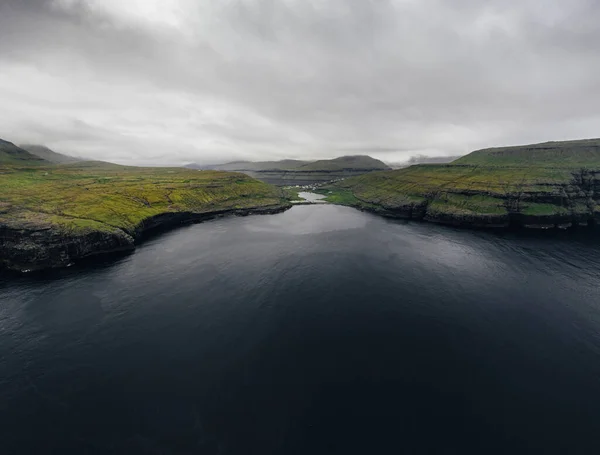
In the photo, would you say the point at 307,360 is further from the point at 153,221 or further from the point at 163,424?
the point at 153,221

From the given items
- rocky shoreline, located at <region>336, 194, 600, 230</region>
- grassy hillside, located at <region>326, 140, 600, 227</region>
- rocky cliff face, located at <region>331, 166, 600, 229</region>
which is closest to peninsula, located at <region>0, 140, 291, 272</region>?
grassy hillside, located at <region>326, 140, 600, 227</region>

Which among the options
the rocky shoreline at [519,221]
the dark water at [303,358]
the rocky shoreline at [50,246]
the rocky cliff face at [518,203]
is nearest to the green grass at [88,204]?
the rocky shoreline at [50,246]

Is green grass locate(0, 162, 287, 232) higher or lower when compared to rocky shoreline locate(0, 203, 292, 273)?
higher

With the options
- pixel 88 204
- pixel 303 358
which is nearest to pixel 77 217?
pixel 88 204

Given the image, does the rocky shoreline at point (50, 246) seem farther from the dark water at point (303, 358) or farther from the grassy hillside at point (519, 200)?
the grassy hillside at point (519, 200)

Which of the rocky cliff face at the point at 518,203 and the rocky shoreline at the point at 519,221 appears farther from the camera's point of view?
the rocky cliff face at the point at 518,203

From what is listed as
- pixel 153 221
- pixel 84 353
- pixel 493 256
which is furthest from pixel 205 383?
pixel 153 221

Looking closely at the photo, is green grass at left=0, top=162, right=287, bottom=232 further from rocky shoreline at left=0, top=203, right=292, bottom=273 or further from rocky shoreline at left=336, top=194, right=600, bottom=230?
Result: rocky shoreline at left=336, top=194, right=600, bottom=230

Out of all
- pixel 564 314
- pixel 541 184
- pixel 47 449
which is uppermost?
pixel 541 184
